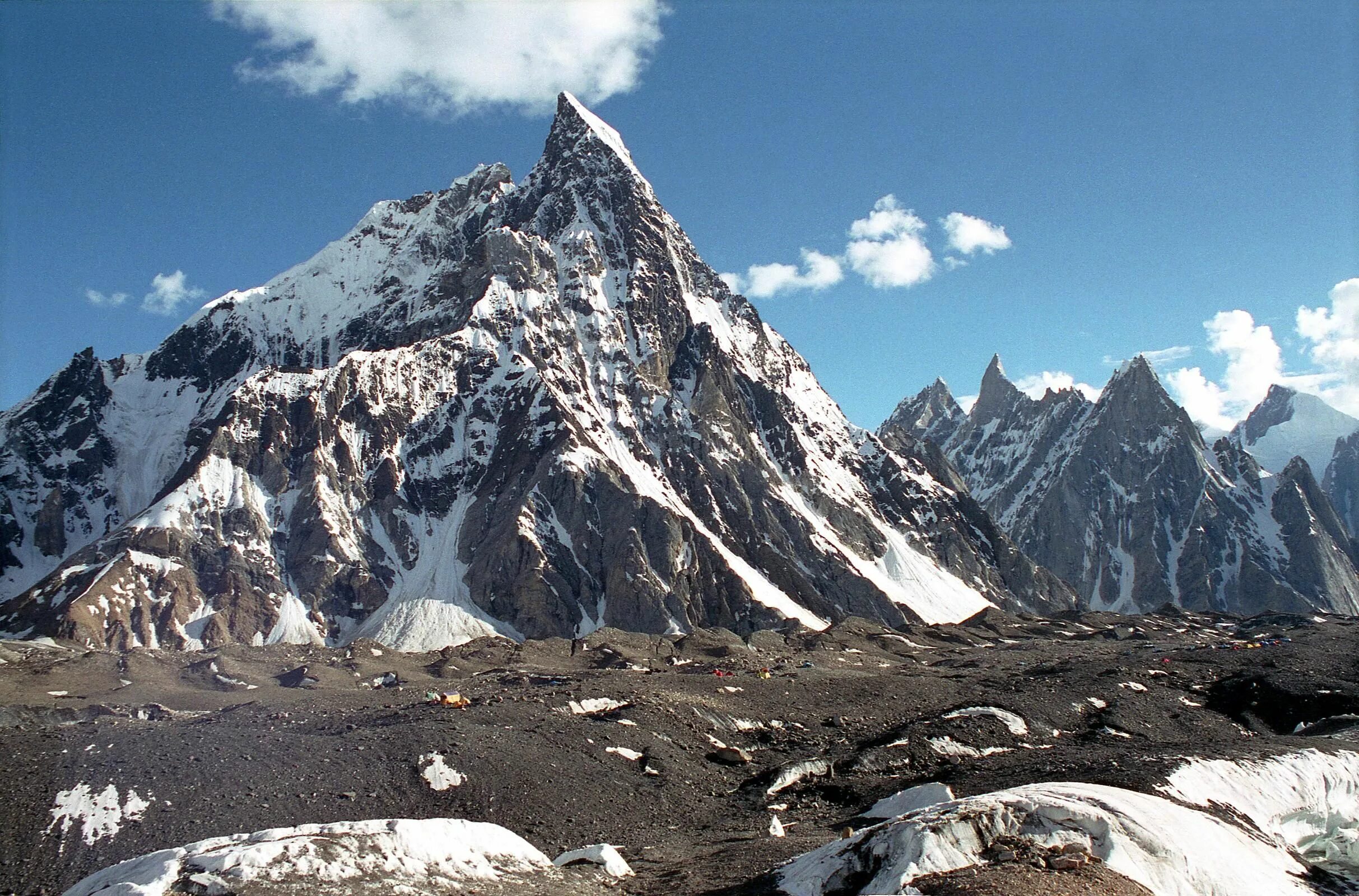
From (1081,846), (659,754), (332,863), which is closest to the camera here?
(332,863)

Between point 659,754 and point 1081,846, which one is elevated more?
point 1081,846

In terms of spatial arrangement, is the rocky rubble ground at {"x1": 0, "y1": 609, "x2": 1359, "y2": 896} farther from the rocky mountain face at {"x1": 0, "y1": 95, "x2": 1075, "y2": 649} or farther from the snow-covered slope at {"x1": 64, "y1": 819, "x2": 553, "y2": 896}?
the rocky mountain face at {"x1": 0, "y1": 95, "x2": 1075, "y2": 649}

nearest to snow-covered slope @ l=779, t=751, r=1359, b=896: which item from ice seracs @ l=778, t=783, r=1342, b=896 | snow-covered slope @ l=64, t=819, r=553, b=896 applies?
ice seracs @ l=778, t=783, r=1342, b=896

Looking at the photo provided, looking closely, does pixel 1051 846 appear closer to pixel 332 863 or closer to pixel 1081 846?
pixel 1081 846

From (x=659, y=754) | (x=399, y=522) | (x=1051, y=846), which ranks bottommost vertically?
(x=659, y=754)

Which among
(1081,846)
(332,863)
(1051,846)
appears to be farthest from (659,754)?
(1081,846)

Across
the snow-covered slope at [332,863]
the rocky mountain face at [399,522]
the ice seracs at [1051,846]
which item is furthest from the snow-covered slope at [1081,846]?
the rocky mountain face at [399,522]

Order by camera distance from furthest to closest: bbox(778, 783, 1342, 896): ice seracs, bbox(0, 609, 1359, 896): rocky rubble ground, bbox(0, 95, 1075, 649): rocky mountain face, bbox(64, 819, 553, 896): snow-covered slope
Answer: bbox(0, 95, 1075, 649): rocky mountain face, bbox(0, 609, 1359, 896): rocky rubble ground, bbox(778, 783, 1342, 896): ice seracs, bbox(64, 819, 553, 896): snow-covered slope

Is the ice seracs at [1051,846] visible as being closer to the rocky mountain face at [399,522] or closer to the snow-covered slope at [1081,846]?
the snow-covered slope at [1081,846]
